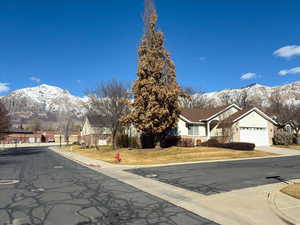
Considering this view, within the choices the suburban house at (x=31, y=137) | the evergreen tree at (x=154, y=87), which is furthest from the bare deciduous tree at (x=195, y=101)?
the suburban house at (x=31, y=137)

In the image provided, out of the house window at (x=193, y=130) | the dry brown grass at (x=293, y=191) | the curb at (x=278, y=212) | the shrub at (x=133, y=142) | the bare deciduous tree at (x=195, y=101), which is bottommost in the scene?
the curb at (x=278, y=212)

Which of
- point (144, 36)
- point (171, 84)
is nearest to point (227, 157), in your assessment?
point (171, 84)

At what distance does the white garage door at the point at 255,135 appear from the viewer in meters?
32.0

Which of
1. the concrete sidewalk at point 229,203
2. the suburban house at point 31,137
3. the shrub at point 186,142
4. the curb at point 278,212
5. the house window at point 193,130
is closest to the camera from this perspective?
the curb at point 278,212

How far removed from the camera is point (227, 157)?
72.8ft

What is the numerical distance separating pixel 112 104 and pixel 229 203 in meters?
28.6

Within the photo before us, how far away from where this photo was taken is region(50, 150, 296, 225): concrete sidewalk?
6377mm

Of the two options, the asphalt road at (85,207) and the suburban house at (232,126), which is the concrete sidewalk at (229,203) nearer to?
the asphalt road at (85,207)

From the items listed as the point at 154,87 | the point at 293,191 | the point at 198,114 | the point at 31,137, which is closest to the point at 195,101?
the point at 198,114

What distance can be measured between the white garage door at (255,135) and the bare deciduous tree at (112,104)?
1574 cm

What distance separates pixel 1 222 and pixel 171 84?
23.6 metres

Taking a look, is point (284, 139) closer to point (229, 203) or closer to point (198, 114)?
point (198, 114)

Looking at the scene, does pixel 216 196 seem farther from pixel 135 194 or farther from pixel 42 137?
pixel 42 137

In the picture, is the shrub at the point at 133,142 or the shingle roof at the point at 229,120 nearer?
the shingle roof at the point at 229,120
